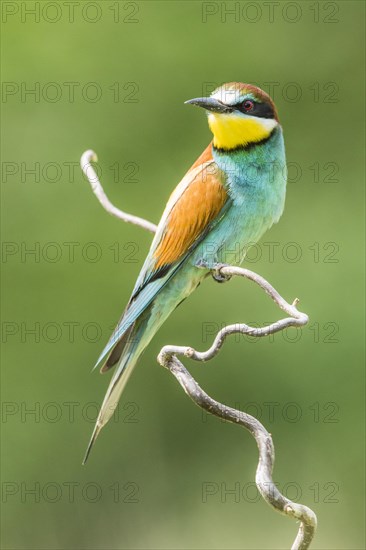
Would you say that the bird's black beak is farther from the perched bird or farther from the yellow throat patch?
the perched bird

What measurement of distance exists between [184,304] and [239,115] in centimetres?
187

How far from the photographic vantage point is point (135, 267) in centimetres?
448

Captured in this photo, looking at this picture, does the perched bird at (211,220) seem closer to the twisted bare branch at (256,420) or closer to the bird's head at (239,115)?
the bird's head at (239,115)

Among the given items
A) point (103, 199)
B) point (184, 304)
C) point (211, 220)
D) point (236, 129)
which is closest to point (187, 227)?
point (211, 220)

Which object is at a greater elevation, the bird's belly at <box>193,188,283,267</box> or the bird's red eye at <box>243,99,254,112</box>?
the bird's red eye at <box>243,99,254,112</box>

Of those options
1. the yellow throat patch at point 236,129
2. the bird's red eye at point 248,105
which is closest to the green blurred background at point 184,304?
the yellow throat patch at point 236,129

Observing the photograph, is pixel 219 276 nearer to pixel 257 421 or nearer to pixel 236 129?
pixel 236 129

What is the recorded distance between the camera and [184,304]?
14.1 feet

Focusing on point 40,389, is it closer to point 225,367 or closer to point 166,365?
point 225,367

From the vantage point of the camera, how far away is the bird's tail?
2.46 metres

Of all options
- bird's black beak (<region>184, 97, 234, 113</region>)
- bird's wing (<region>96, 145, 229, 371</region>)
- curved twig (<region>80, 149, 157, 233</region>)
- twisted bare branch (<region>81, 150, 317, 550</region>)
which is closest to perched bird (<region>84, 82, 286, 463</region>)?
bird's wing (<region>96, 145, 229, 371</region>)

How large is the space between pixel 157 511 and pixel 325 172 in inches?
63.2

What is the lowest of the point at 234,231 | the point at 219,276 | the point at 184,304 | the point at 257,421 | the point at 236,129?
the point at 257,421

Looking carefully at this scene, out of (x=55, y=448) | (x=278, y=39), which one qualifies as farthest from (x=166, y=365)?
(x=278, y=39)
